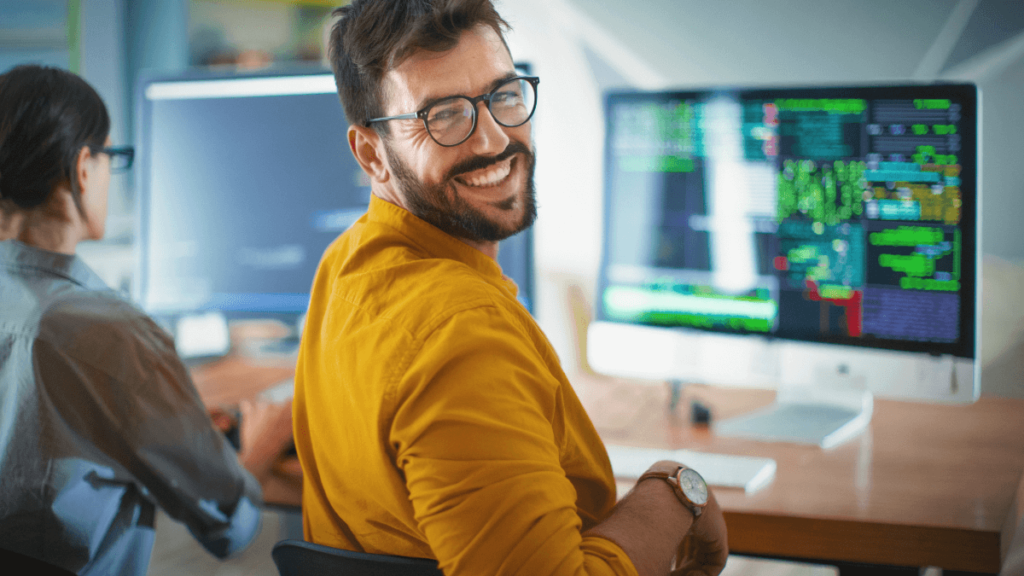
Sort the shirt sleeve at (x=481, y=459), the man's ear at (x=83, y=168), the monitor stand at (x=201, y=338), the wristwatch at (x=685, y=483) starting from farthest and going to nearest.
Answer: the monitor stand at (x=201, y=338) < the man's ear at (x=83, y=168) < the wristwatch at (x=685, y=483) < the shirt sleeve at (x=481, y=459)

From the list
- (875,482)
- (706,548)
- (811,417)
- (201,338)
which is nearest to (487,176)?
(706,548)

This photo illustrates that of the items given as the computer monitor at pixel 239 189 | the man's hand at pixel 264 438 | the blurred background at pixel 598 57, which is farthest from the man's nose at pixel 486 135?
the blurred background at pixel 598 57

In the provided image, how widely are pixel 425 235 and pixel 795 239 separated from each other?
2.71 ft

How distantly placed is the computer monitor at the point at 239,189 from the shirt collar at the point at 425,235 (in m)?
A: 0.80

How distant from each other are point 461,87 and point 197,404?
674 millimetres

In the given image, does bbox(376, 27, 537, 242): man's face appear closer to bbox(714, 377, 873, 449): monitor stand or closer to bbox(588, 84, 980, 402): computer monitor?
bbox(588, 84, 980, 402): computer monitor

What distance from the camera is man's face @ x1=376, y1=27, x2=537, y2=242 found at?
2.77 ft

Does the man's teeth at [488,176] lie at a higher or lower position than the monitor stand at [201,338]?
higher

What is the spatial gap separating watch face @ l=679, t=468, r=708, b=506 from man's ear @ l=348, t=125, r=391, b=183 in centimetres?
56

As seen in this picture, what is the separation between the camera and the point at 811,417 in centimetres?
146

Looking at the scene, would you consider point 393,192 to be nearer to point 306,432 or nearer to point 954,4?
point 306,432

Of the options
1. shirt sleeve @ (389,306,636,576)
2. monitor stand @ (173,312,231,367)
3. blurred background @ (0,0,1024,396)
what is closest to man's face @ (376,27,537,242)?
shirt sleeve @ (389,306,636,576)

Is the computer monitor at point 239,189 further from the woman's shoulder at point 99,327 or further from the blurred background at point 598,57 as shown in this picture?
the woman's shoulder at point 99,327

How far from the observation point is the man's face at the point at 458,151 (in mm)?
846
